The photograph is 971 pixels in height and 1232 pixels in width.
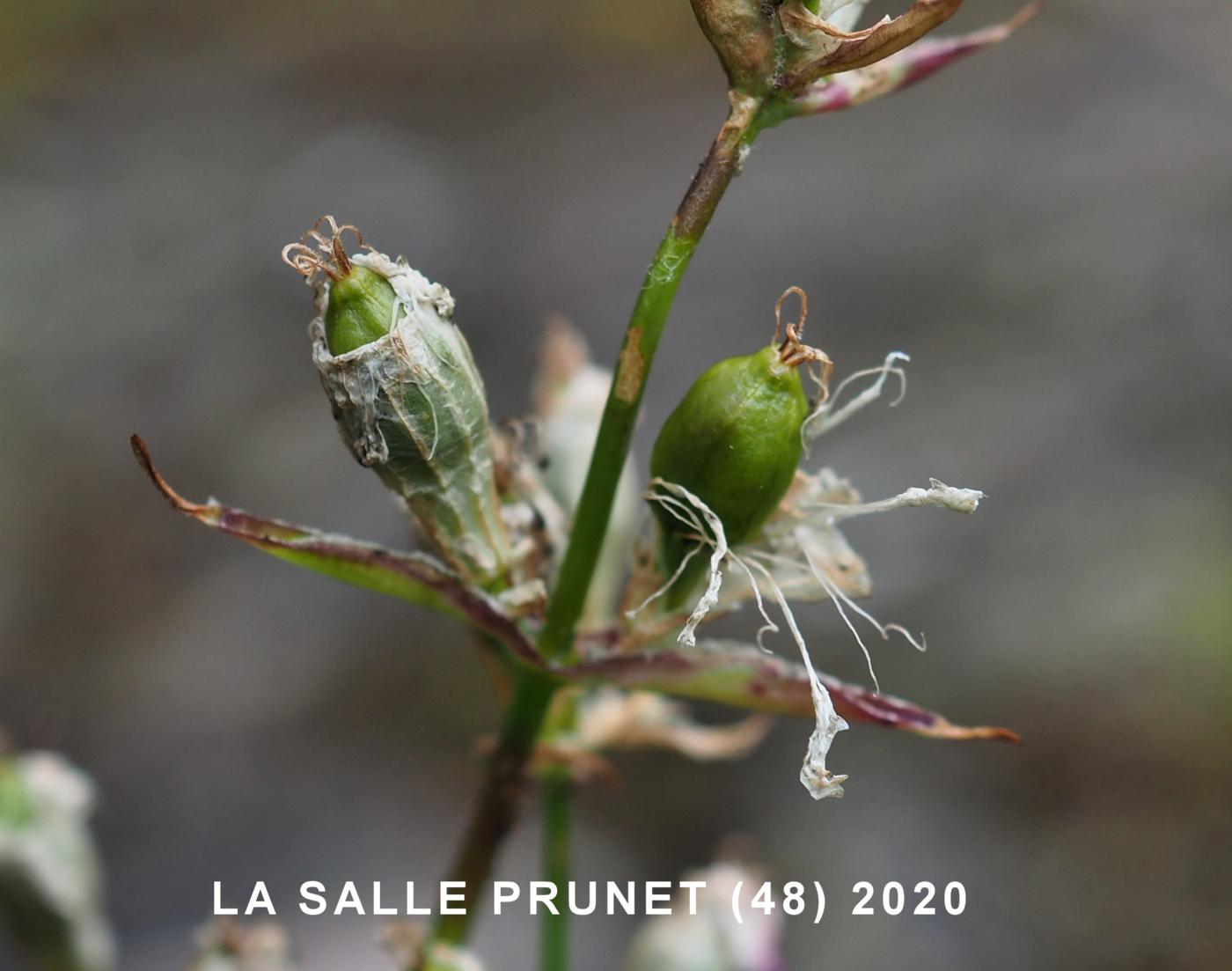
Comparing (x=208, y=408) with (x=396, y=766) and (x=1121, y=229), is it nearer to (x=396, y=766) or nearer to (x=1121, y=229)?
(x=396, y=766)

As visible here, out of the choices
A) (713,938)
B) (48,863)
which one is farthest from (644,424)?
(48,863)

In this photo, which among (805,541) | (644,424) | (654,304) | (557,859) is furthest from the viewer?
(644,424)

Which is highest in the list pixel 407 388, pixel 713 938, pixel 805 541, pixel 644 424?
pixel 407 388

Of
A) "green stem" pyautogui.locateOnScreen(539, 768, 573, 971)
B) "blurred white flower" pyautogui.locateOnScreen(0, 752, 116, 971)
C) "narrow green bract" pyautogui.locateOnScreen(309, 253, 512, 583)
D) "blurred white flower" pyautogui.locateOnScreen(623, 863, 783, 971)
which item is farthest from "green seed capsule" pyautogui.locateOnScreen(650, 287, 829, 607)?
"blurred white flower" pyautogui.locateOnScreen(0, 752, 116, 971)

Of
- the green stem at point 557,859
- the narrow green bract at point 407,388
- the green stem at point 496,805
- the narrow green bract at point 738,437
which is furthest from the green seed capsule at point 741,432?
the green stem at point 557,859

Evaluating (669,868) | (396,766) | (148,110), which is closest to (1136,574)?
(669,868)

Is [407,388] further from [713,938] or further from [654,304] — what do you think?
[713,938]
